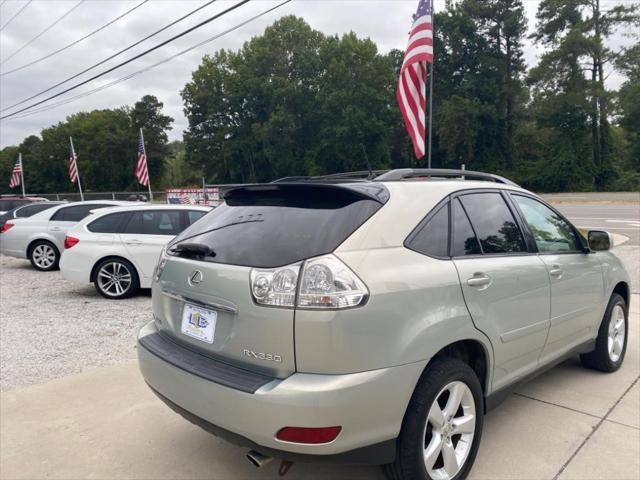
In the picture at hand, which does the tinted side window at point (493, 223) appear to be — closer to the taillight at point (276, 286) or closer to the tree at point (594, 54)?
the taillight at point (276, 286)

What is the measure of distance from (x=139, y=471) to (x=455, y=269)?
83.5 inches

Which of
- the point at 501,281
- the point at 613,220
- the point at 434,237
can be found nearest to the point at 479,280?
the point at 501,281

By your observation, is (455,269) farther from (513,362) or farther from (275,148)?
(275,148)

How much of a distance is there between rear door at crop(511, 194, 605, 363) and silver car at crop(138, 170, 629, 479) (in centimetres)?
18

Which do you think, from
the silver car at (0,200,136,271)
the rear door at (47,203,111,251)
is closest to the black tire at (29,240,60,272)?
the silver car at (0,200,136,271)

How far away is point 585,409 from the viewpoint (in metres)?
3.41

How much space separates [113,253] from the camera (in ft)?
24.4

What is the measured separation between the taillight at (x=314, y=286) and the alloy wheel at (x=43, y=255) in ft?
33.8

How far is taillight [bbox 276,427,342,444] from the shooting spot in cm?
194

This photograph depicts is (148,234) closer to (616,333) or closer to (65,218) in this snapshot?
Result: (65,218)

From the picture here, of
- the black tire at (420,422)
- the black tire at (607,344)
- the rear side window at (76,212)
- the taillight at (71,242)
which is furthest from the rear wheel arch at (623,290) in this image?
the rear side window at (76,212)

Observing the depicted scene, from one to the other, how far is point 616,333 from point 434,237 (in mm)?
2780

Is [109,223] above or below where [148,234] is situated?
above

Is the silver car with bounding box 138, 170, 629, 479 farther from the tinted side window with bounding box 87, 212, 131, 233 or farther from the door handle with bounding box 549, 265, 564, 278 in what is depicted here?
the tinted side window with bounding box 87, 212, 131, 233
